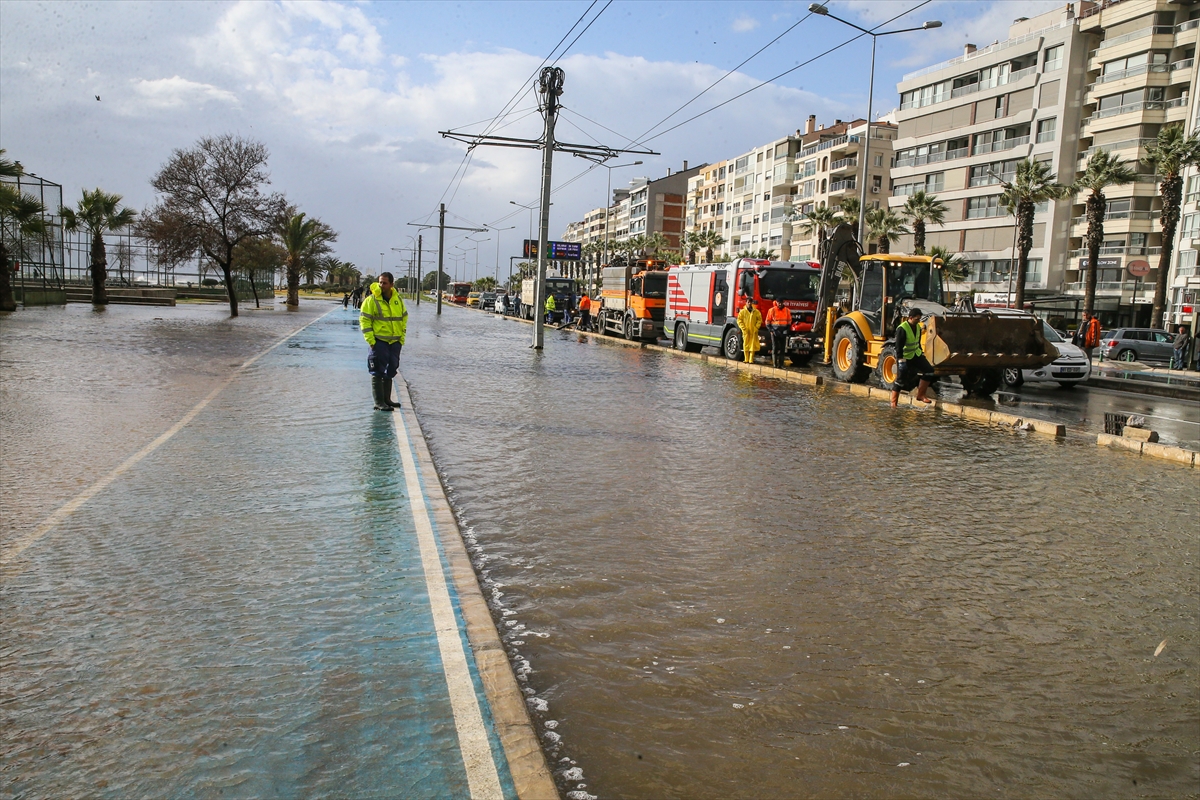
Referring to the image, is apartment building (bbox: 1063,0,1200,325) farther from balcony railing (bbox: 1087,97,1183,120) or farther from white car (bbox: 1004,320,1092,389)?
white car (bbox: 1004,320,1092,389)

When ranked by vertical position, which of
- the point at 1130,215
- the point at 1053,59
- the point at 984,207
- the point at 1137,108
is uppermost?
the point at 1053,59

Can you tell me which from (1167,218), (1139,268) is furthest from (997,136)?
(1139,268)

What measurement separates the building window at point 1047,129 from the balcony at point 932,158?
226 inches

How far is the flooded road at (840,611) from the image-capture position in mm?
3342

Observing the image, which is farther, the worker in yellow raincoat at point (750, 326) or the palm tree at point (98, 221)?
the palm tree at point (98, 221)

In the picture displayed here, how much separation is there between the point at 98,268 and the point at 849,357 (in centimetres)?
3483

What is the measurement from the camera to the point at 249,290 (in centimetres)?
6281

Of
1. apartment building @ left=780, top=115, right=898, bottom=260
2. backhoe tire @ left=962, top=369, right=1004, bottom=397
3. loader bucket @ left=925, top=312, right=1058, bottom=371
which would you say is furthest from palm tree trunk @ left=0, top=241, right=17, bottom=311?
apartment building @ left=780, top=115, right=898, bottom=260

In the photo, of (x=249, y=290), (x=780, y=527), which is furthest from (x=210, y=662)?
(x=249, y=290)

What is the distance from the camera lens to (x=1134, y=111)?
5075 centimetres

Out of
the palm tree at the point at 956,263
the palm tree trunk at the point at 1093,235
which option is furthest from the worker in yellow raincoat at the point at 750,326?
→ the palm tree at the point at 956,263

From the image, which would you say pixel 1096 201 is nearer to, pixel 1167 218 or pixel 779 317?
pixel 1167 218

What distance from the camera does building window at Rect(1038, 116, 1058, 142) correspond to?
55594mm

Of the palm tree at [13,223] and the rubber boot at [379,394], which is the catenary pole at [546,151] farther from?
the palm tree at [13,223]
